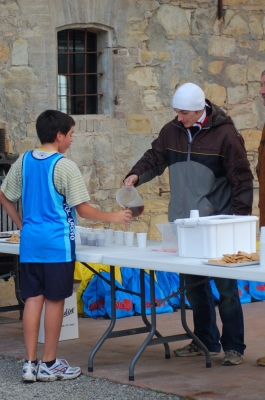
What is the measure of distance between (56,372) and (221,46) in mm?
4637

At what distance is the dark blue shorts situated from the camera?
475 cm

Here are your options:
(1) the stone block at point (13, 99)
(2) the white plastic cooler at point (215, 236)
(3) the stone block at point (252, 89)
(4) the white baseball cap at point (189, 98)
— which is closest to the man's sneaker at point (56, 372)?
(2) the white plastic cooler at point (215, 236)

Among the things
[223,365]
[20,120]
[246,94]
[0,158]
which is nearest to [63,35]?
[20,120]

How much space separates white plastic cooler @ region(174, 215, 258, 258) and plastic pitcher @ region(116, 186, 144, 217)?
610 millimetres

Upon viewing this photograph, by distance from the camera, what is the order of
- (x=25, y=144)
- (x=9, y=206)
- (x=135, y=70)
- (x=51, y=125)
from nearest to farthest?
(x=51, y=125) < (x=9, y=206) < (x=25, y=144) < (x=135, y=70)

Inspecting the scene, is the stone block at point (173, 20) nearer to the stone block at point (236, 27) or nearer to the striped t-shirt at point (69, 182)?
the stone block at point (236, 27)

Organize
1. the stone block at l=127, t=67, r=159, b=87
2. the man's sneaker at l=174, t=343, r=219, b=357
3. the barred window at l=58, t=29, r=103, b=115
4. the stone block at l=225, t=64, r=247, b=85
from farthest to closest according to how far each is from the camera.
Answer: the stone block at l=225, t=64, r=247, b=85
the stone block at l=127, t=67, r=159, b=87
the barred window at l=58, t=29, r=103, b=115
the man's sneaker at l=174, t=343, r=219, b=357

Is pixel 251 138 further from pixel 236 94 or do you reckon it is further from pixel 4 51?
pixel 4 51

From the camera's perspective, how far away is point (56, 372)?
15.9 feet

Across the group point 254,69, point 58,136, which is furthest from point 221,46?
point 58,136

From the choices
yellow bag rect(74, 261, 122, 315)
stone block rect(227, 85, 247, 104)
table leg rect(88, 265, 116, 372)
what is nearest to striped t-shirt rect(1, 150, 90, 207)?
table leg rect(88, 265, 116, 372)

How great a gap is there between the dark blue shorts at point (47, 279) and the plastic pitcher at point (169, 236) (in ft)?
1.71

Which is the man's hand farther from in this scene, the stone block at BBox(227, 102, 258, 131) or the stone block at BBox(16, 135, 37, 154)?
the stone block at BBox(227, 102, 258, 131)

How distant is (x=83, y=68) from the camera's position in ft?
26.5
